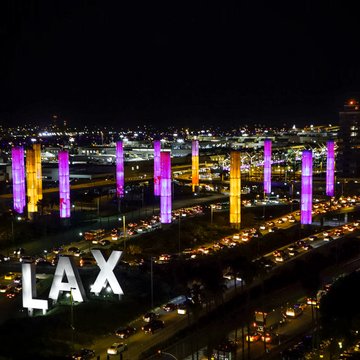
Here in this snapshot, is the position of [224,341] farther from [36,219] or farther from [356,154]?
[356,154]

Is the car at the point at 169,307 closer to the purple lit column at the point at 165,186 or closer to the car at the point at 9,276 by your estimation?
the car at the point at 9,276

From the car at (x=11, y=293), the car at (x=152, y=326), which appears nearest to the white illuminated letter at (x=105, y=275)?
the car at (x=152, y=326)

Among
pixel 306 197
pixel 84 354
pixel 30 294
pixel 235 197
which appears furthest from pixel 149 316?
pixel 306 197

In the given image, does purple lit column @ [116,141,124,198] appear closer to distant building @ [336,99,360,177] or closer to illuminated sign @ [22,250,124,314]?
illuminated sign @ [22,250,124,314]

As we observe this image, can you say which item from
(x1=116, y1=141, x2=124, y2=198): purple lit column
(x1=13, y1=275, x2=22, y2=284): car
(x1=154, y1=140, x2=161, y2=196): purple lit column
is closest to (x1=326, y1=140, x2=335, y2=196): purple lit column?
(x1=154, y1=140, x2=161, y2=196): purple lit column

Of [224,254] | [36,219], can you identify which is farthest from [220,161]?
[224,254]

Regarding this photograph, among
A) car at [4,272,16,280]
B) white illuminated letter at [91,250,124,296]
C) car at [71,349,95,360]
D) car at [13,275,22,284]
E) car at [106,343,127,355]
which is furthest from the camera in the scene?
car at [4,272,16,280]
